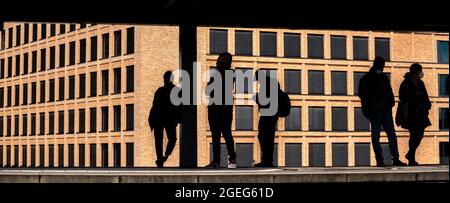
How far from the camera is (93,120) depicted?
240ft

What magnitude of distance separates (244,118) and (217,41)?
6586 mm

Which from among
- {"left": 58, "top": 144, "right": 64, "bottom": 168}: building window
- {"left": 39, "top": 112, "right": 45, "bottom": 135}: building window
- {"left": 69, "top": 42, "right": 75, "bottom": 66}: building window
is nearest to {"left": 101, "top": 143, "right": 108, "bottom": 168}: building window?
{"left": 58, "top": 144, "right": 64, "bottom": 168}: building window

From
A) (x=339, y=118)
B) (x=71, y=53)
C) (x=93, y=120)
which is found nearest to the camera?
(x=339, y=118)

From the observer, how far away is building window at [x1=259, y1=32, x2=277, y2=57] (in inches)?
2788

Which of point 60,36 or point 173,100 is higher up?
point 60,36

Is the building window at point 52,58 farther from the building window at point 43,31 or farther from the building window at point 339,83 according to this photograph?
the building window at point 339,83

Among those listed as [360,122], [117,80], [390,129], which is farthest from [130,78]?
[390,129]

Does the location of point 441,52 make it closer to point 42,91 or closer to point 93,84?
point 93,84

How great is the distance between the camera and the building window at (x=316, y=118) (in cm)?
7219

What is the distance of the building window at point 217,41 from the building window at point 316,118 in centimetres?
940
